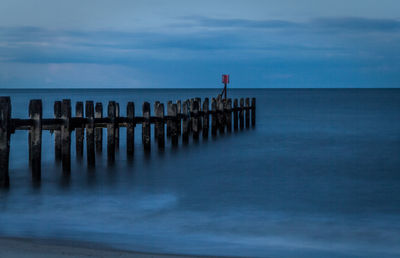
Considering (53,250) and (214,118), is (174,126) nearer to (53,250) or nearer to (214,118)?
(214,118)

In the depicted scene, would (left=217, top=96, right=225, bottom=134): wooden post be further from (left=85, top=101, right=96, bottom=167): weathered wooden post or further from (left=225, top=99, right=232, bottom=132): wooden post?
(left=85, top=101, right=96, bottom=167): weathered wooden post

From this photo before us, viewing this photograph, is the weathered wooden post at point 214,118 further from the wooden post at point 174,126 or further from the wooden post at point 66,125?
the wooden post at point 66,125

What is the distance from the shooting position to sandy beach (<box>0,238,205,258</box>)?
5.76 m

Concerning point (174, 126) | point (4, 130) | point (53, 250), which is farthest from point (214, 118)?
point (53, 250)

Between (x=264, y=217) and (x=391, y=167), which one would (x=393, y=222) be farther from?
(x=391, y=167)

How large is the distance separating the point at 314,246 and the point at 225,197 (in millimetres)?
3643

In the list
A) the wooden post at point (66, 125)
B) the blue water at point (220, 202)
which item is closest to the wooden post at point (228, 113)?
the blue water at point (220, 202)

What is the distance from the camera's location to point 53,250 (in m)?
6.09

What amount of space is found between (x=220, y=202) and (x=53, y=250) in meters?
4.27

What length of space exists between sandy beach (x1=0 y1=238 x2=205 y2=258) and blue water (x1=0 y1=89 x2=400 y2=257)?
0.29 m

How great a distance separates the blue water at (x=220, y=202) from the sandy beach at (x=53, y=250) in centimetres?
29

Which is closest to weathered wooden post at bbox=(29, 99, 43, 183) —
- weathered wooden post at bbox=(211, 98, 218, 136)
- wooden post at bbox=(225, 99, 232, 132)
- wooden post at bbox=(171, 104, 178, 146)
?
wooden post at bbox=(171, 104, 178, 146)

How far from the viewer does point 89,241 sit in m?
7.08

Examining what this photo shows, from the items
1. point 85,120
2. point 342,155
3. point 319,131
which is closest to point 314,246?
point 85,120
